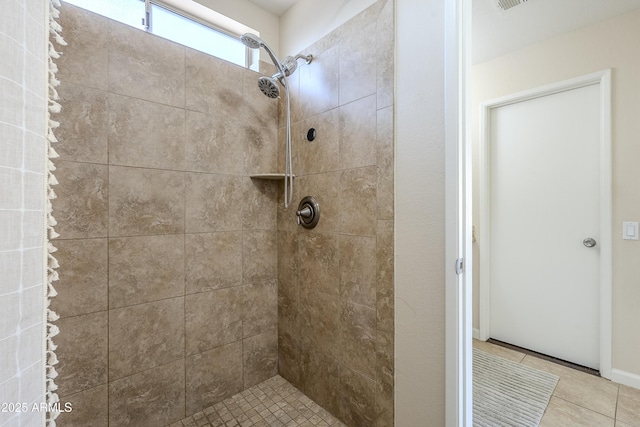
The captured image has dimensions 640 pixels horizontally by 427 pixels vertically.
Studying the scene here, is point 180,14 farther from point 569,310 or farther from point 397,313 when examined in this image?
point 569,310

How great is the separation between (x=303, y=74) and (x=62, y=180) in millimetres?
1356

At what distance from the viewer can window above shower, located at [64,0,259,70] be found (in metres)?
1.41

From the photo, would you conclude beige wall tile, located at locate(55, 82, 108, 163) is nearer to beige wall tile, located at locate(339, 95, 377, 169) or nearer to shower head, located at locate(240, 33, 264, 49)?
shower head, located at locate(240, 33, 264, 49)

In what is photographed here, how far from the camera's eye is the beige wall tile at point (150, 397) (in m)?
1.34

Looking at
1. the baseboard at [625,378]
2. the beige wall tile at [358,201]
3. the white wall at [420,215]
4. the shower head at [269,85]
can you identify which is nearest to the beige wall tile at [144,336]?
the beige wall tile at [358,201]

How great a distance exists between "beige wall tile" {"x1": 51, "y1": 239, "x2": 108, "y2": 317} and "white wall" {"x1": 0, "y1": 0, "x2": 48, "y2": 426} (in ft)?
3.68

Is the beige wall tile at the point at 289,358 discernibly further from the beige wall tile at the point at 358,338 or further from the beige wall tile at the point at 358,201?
the beige wall tile at the point at 358,201

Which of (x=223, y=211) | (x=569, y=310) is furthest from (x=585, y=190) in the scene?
Result: (x=223, y=211)

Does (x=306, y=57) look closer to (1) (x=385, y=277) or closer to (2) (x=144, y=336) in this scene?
(1) (x=385, y=277)

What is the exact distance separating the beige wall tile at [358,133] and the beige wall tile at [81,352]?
141 cm

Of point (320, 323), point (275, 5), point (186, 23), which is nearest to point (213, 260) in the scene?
point (320, 323)

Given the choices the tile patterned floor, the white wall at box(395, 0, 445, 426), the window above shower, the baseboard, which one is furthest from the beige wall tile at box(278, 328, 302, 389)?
the baseboard

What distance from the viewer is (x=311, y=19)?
170 centimetres

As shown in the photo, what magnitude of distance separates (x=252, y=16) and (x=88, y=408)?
7.72ft
